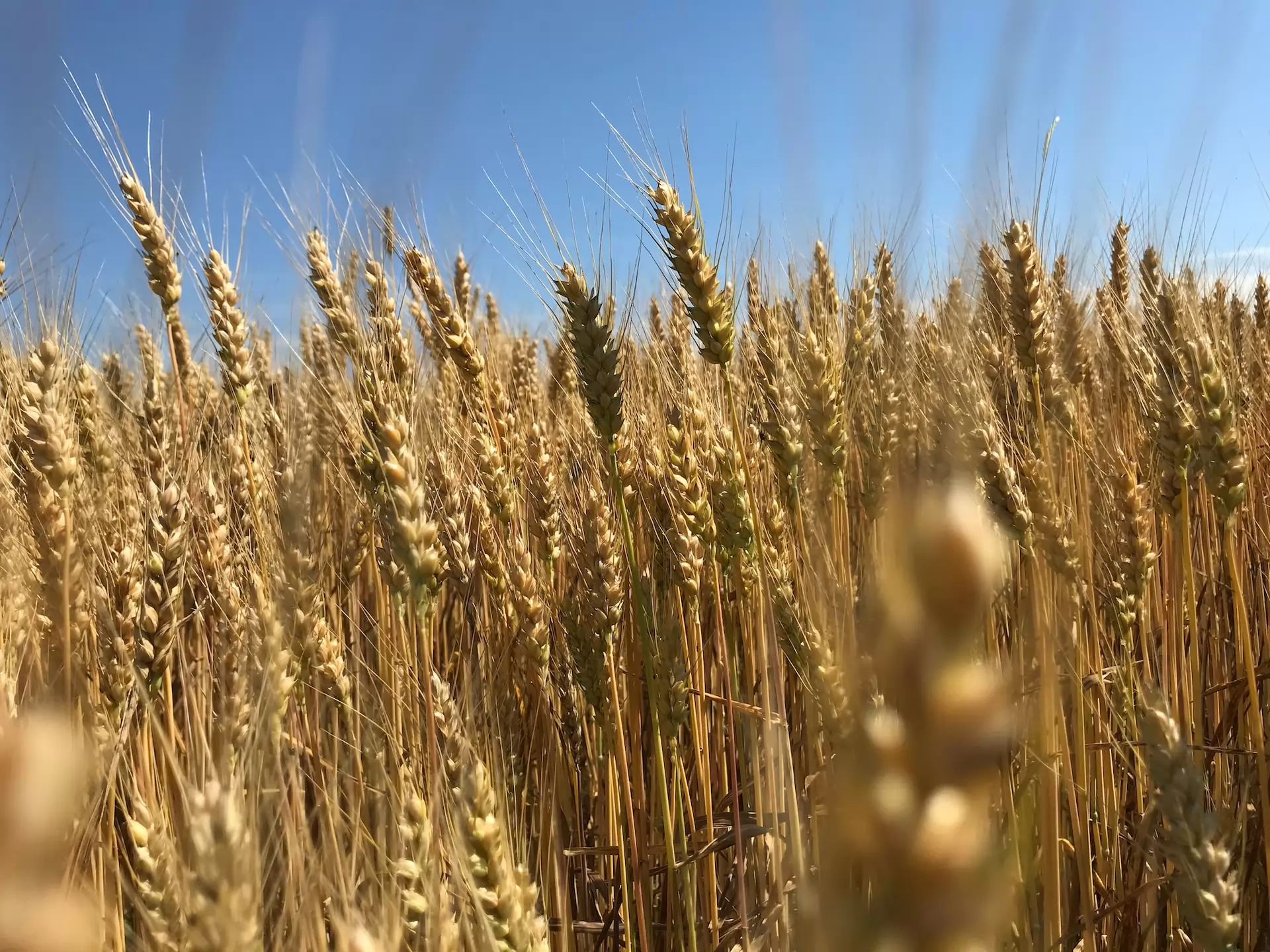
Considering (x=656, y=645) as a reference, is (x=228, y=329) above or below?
above

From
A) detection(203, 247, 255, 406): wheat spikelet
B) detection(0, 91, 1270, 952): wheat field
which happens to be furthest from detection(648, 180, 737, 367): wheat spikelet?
detection(203, 247, 255, 406): wheat spikelet

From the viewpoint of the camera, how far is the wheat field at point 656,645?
39 centimetres

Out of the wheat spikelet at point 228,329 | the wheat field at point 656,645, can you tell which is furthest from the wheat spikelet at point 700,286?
the wheat spikelet at point 228,329

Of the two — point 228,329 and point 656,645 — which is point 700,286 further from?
point 228,329

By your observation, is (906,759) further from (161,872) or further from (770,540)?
(770,540)

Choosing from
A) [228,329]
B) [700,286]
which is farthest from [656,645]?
[228,329]

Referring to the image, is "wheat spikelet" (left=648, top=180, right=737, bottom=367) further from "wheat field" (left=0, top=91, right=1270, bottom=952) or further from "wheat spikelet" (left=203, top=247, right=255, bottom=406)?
"wheat spikelet" (left=203, top=247, right=255, bottom=406)

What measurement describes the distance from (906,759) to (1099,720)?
164 centimetres

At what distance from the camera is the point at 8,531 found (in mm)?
1264

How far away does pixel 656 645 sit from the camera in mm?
1564

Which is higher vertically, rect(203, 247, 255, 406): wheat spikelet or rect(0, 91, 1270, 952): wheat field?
rect(203, 247, 255, 406): wheat spikelet

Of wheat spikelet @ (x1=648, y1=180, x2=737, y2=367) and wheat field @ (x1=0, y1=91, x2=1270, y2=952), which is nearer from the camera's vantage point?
wheat field @ (x1=0, y1=91, x2=1270, y2=952)

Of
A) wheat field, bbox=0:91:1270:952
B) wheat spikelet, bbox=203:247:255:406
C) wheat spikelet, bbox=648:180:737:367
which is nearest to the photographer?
wheat field, bbox=0:91:1270:952

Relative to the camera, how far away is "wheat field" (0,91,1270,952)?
391mm
